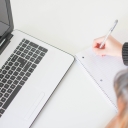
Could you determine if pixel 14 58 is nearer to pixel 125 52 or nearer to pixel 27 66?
pixel 27 66

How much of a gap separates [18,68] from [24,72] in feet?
0.07

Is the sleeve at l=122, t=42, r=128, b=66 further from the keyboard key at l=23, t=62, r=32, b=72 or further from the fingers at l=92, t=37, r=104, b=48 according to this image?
the keyboard key at l=23, t=62, r=32, b=72

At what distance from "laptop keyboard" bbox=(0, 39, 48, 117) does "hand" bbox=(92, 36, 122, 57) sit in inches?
6.2

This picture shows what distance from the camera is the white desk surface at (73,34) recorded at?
685 mm

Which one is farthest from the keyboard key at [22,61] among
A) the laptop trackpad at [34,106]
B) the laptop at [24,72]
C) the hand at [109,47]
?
the hand at [109,47]

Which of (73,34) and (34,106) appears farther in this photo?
(73,34)

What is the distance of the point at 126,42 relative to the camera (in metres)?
0.76

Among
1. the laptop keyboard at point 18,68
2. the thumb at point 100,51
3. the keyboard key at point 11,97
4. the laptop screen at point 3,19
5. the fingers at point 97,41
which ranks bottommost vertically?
the keyboard key at point 11,97

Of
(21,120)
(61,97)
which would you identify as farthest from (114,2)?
(21,120)

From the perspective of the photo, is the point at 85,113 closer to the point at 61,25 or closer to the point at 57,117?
the point at 57,117

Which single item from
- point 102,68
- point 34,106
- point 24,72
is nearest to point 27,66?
point 24,72

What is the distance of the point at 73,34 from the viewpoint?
814 millimetres

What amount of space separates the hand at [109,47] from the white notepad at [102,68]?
0.01m

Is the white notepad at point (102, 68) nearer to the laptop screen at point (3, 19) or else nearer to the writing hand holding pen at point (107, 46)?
the writing hand holding pen at point (107, 46)
